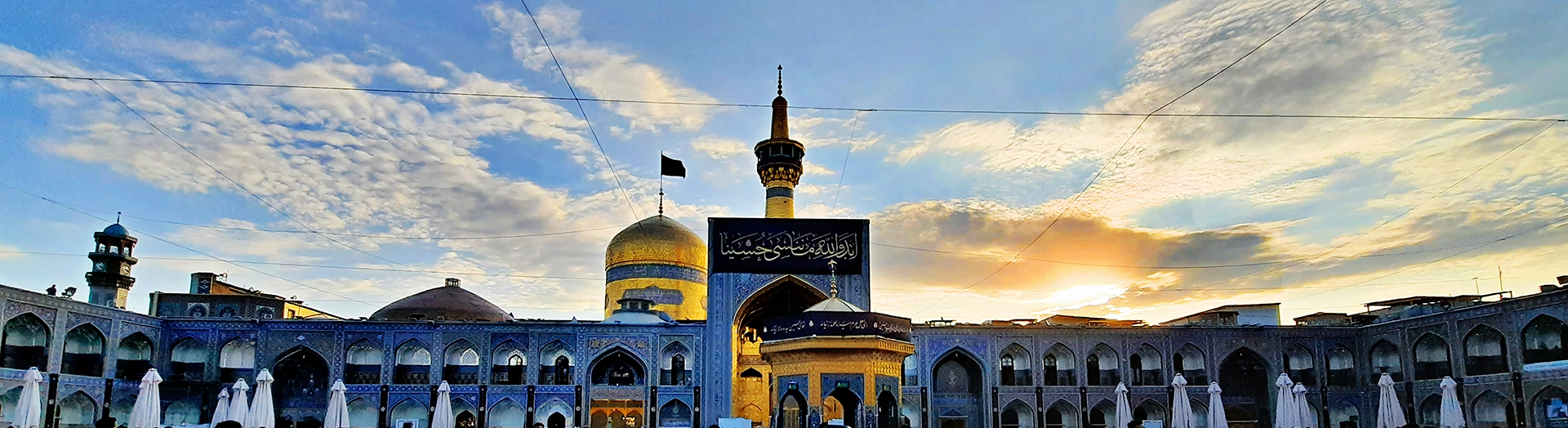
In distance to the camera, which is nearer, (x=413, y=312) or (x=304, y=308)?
(x=413, y=312)

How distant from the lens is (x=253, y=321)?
32.2m

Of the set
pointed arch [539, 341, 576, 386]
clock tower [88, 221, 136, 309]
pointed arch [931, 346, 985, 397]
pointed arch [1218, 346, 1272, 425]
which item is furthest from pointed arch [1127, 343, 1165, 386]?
clock tower [88, 221, 136, 309]

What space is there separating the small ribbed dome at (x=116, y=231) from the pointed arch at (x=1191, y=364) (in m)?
37.2

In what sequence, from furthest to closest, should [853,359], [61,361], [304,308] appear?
1. [304,308]
2. [61,361]
3. [853,359]

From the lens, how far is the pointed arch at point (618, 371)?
33.4 m

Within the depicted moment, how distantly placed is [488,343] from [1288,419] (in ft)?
73.4

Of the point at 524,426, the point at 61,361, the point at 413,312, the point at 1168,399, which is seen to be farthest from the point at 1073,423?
the point at 61,361

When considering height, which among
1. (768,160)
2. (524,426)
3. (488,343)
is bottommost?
(524,426)

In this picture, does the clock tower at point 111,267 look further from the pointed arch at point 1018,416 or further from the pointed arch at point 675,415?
the pointed arch at point 1018,416

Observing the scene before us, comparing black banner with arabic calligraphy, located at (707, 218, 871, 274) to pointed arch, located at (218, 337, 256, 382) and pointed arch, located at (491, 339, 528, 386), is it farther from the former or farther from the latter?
pointed arch, located at (218, 337, 256, 382)

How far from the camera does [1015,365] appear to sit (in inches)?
1362

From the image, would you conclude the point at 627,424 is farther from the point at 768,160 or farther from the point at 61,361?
the point at 61,361

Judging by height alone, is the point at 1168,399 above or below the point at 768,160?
below

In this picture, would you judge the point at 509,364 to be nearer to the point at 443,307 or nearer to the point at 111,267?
the point at 443,307
